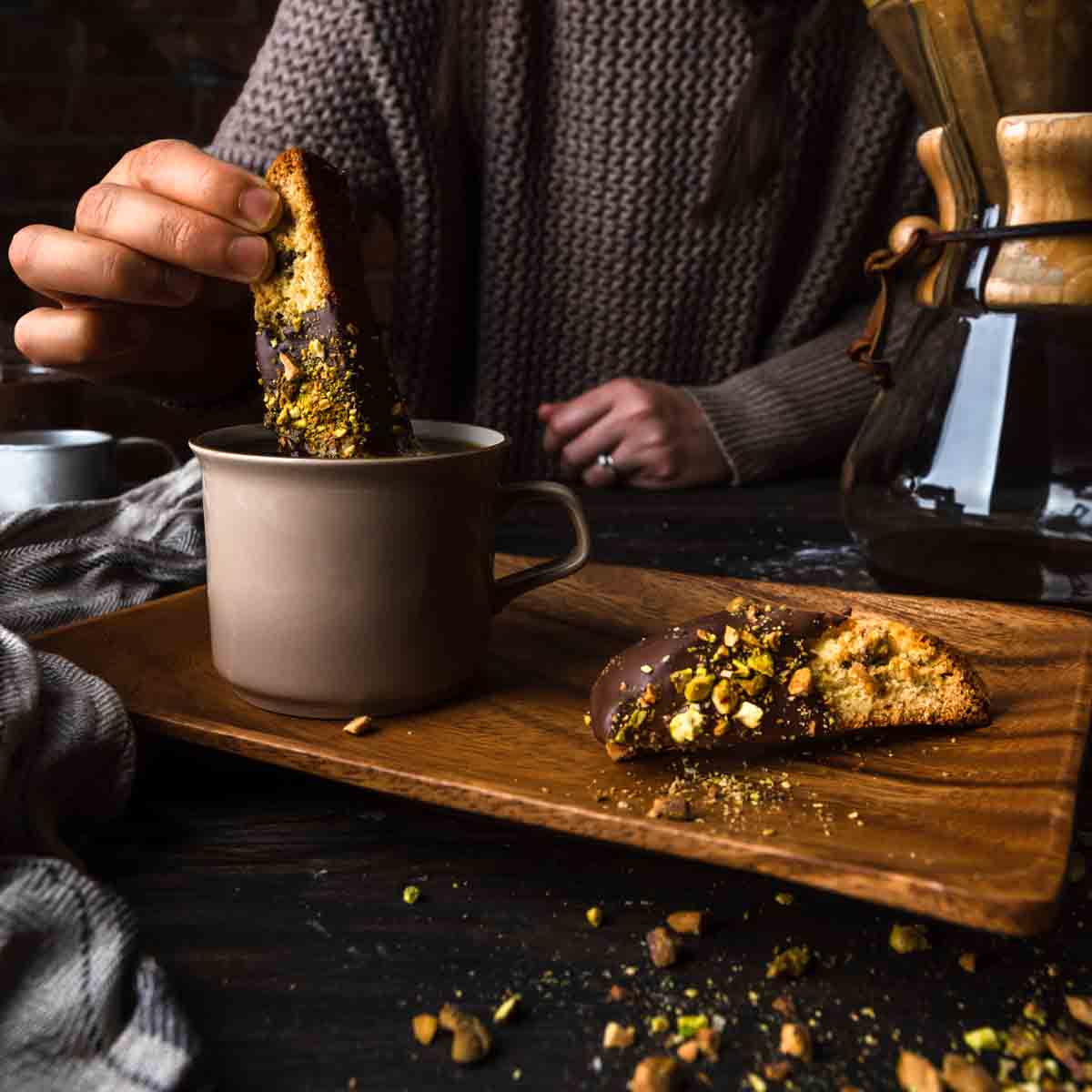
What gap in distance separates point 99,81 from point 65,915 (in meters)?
2.13

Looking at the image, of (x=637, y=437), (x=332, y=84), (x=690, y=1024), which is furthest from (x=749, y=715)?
(x=332, y=84)

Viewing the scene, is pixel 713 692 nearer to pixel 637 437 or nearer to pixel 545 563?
pixel 545 563

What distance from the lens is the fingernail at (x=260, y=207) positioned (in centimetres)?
53

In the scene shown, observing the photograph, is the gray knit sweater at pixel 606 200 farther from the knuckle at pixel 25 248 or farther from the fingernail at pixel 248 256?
the fingernail at pixel 248 256

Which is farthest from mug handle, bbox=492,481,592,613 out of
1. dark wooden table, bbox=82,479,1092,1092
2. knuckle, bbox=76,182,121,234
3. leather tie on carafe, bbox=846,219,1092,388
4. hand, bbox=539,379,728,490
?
hand, bbox=539,379,728,490

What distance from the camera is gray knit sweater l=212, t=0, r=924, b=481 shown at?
1.21m

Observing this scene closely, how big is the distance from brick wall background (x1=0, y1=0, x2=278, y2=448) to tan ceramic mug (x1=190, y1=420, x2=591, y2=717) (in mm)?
1852

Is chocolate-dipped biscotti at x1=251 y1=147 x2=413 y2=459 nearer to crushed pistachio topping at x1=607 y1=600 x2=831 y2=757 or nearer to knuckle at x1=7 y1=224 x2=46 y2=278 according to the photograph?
crushed pistachio topping at x1=607 y1=600 x2=831 y2=757

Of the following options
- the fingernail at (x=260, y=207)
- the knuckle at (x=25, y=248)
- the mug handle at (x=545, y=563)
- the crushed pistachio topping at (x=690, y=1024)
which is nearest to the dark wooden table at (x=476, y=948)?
the crushed pistachio topping at (x=690, y=1024)

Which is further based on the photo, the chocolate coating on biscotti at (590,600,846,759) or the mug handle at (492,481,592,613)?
the mug handle at (492,481,592,613)

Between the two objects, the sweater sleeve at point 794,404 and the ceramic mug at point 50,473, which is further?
the sweater sleeve at point 794,404

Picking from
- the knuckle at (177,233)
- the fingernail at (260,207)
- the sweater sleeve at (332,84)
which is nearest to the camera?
the fingernail at (260,207)

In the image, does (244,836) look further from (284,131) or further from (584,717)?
(284,131)

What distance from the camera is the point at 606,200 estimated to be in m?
1.37
